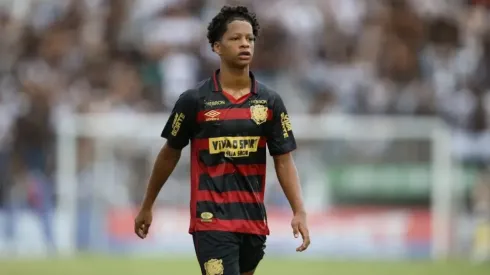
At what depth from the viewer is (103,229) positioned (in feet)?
59.3

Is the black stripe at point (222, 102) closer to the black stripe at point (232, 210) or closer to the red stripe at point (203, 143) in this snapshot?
the red stripe at point (203, 143)

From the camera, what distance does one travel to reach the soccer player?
7445mm

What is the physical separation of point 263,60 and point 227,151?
11.7m

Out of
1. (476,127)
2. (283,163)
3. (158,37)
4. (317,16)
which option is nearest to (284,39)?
(317,16)

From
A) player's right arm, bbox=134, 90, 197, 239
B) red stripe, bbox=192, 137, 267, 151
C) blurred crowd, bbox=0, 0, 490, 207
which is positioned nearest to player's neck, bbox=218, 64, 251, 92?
player's right arm, bbox=134, 90, 197, 239

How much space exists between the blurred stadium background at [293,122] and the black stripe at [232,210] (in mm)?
8753

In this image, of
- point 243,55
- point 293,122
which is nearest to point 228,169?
point 243,55

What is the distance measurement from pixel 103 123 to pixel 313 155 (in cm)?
334

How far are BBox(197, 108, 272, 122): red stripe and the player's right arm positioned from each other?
71mm

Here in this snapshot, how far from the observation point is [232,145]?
7492 mm

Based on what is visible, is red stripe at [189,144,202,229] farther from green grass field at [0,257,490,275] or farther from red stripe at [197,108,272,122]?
green grass field at [0,257,490,275]

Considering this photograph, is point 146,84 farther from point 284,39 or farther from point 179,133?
point 179,133

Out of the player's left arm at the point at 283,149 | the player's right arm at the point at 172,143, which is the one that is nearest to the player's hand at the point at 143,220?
the player's right arm at the point at 172,143

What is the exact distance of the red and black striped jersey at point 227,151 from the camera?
7.46 meters
